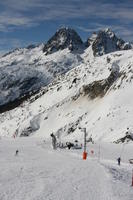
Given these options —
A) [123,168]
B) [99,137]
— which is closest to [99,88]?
[99,137]

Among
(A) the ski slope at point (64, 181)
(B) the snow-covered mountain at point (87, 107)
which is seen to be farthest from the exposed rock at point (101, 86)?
(A) the ski slope at point (64, 181)

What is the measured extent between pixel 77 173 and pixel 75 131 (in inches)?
1804

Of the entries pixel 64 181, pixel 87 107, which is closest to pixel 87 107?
pixel 87 107

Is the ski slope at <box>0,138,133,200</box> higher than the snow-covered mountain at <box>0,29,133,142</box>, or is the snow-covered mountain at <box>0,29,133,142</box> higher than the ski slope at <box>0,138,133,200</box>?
the snow-covered mountain at <box>0,29,133,142</box>

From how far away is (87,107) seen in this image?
9150cm

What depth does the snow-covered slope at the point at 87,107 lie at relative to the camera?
2901 inches

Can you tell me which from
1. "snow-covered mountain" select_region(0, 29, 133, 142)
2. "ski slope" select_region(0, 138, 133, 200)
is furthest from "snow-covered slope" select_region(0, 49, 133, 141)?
"ski slope" select_region(0, 138, 133, 200)

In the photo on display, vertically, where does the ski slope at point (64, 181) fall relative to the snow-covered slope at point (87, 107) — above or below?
below

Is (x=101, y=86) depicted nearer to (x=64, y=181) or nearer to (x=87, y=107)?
(x=87, y=107)

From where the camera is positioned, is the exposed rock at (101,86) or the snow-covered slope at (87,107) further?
the exposed rock at (101,86)

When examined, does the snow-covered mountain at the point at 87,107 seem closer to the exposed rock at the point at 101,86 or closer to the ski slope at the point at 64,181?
the exposed rock at the point at 101,86

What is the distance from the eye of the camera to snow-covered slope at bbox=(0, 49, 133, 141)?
73.7 m

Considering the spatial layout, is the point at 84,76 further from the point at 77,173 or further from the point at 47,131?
the point at 77,173

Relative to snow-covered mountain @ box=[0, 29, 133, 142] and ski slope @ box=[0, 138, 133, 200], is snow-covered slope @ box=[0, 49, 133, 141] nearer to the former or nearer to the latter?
snow-covered mountain @ box=[0, 29, 133, 142]
